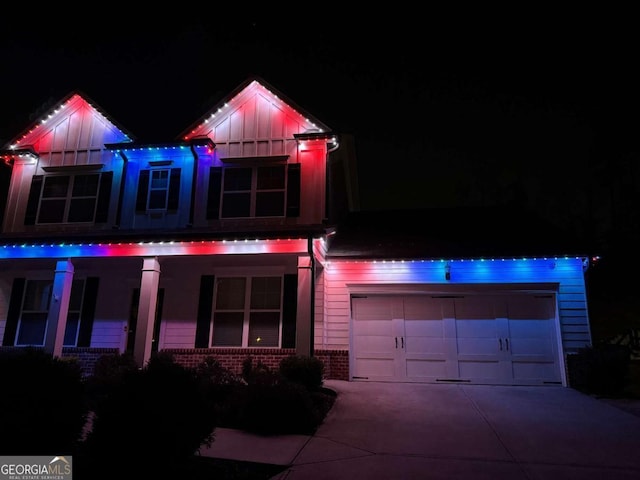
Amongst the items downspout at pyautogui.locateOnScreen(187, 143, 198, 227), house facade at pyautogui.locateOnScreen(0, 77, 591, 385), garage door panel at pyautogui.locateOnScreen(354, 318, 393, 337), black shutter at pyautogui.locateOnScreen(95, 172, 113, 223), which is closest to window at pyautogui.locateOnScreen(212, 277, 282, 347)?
house facade at pyautogui.locateOnScreen(0, 77, 591, 385)

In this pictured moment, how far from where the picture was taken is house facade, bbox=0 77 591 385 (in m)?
10.1

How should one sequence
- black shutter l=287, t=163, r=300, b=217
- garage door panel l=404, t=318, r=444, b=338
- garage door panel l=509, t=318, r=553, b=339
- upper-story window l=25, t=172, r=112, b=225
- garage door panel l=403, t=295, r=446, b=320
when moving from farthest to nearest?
upper-story window l=25, t=172, r=112, b=225, black shutter l=287, t=163, r=300, b=217, garage door panel l=403, t=295, r=446, b=320, garage door panel l=404, t=318, r=444, b=338, garage door panel l=509, t=318, r=553, b=339

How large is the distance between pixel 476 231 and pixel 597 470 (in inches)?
321

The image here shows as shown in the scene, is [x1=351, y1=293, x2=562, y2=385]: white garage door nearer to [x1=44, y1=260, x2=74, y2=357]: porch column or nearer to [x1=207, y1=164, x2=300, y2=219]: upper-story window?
[x1=207, y1=164, x2=300, y2=219]: upper-story window

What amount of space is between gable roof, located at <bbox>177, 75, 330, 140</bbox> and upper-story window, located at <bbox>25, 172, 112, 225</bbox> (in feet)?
8.92

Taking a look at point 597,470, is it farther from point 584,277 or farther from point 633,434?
point 584,277

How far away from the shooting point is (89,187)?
12.0 meters

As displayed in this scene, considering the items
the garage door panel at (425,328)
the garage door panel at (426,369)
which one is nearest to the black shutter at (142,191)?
the garage door panel at (425,328)

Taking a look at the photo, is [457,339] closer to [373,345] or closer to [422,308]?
[422,308]

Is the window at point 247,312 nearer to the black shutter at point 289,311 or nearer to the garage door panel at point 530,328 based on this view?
the black shutter at point 289,311

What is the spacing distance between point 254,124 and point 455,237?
6668 millimetres

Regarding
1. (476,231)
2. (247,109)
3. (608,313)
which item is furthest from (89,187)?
(608,313)

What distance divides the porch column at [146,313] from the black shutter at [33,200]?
5005mm

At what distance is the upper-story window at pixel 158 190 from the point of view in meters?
11.5
